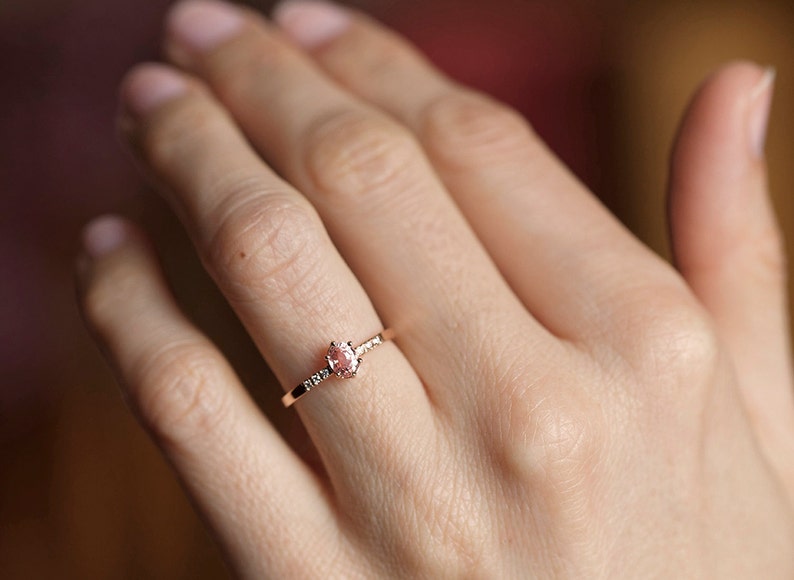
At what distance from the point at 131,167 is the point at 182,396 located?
78cm

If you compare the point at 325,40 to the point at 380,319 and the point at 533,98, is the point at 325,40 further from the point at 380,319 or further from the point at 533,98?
the point at 533,98

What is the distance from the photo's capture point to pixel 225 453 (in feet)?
2.51

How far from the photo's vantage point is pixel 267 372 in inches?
47.0

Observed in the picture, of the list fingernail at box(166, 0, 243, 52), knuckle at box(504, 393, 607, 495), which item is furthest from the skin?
fingernail at box(166, 0, 243, 52)

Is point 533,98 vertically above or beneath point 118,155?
beneath

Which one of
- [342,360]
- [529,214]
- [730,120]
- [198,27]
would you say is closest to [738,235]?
[730,120]

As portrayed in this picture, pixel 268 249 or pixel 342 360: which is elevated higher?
pixel 268 249

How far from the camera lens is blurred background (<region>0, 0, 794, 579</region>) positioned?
1235 mm

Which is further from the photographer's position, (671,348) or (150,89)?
(150,89)

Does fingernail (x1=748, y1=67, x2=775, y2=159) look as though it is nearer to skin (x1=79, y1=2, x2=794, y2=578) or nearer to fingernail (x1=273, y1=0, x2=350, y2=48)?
skin (x1=79, y1=2, x2=794, y2=578)

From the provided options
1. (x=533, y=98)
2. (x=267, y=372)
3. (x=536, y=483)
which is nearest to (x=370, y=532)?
(x=536, y=483)

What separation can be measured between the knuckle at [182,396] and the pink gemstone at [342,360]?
0.14 meters

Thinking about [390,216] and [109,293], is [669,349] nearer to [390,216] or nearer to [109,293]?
[390,216]

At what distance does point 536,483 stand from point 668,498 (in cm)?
15
